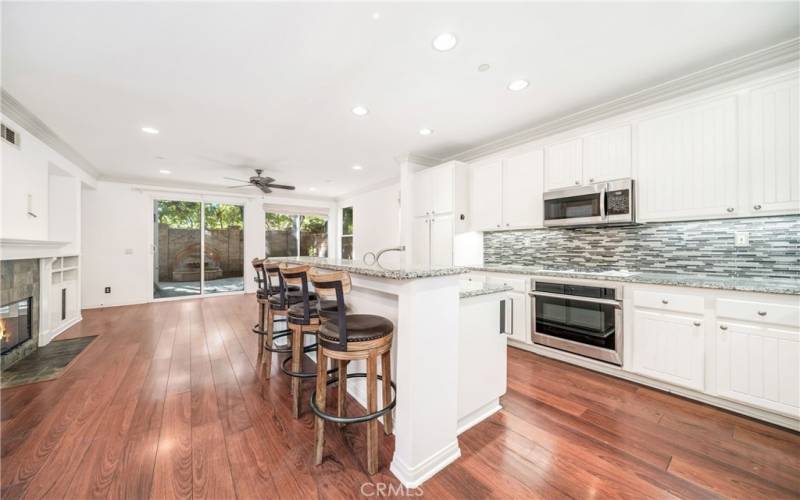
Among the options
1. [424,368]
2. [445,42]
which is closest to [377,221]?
[445,42]

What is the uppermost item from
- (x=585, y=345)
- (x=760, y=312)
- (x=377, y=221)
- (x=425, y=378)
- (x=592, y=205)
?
(x=377, y=221)

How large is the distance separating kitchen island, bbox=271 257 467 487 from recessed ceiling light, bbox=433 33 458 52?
1.55 meters

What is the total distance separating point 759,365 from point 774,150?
4.86 feet

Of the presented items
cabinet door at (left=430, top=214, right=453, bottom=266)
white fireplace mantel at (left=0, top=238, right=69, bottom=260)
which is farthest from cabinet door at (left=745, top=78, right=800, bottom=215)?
white fireplace mantel at (left=0, top=238, right=69, bottom=260)

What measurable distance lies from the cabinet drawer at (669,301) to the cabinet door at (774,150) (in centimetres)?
79

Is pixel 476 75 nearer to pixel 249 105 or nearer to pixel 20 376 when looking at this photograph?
pixel 249 105

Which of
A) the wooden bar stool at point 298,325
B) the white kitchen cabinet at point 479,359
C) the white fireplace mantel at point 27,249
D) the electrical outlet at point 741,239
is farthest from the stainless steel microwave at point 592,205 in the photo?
the white fireplace mantel at point 27,249

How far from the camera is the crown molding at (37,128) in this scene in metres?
2.69

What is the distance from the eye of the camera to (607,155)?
277 centimetres

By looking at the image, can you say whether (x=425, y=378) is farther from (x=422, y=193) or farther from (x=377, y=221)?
(x=377, y=221)

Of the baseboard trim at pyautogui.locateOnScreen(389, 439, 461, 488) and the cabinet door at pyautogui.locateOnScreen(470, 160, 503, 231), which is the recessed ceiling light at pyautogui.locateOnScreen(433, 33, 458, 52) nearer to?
the cabinet door at pyautogui.locateOnScreen(470, 160, 503, 231)

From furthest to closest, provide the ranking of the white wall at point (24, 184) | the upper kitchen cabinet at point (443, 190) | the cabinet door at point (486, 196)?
the upper kitchen cabinet at point (443, 190) < the cabinet door at point (486, 196) < the white wall at point (24, 184)

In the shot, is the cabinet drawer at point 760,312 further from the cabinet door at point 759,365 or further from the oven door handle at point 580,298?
the oven door handle at point 580,298

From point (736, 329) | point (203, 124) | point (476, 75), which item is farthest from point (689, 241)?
point (203, 124)
